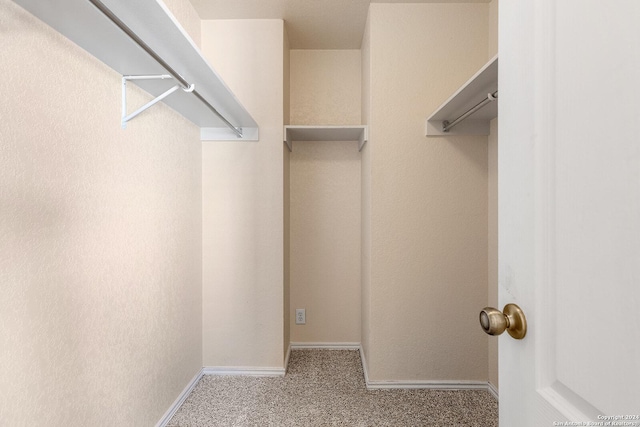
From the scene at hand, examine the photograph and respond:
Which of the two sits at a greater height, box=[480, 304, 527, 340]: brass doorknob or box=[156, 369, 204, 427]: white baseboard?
box=[480, 304, 527, 340]: brass doorknob

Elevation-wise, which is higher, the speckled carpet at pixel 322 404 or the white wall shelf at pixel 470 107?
the white wall shelf at pixel 470 107

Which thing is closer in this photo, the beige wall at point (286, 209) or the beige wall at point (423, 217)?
the beige wall at point (423, 217)

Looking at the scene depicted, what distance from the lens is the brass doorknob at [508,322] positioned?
0.54 m

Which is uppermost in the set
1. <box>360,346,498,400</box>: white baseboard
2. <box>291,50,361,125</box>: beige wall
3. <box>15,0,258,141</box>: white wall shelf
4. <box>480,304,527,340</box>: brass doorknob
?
<box>291,50,361,125</box>: beige wall

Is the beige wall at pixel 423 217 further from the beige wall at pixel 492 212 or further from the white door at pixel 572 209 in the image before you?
the white door at pixel 572 209

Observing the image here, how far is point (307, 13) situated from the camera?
205 centimetres

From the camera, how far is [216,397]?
73.6 inches

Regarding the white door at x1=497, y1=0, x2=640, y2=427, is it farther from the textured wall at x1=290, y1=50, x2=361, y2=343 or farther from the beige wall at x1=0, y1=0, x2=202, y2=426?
the textured wall at x1=290, y1=50, x2=361, y2=343

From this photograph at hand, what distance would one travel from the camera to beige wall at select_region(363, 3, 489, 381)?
6.46 feet

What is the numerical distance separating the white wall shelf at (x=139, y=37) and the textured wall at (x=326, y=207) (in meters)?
1.08

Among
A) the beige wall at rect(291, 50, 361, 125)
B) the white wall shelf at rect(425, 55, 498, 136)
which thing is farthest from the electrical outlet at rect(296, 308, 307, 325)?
the white wall shelf at rect(425, 55, 498, 136)

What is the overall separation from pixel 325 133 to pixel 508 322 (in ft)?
6.27

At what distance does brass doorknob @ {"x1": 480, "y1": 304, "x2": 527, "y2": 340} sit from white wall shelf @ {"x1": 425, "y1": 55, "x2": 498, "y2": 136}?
37.7 inches

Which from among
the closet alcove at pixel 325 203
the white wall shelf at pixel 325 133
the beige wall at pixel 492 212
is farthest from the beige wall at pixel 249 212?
the beige wall at pixel 492 212
